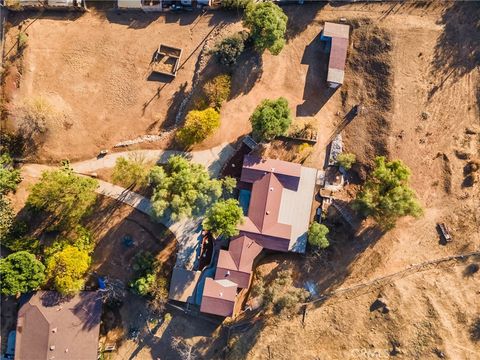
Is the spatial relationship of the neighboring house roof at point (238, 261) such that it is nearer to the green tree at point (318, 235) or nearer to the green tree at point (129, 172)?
the green tree at point (318, 235)

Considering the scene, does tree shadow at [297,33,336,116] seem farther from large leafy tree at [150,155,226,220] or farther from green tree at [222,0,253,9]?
large leafy tree at [150,155,226,220]

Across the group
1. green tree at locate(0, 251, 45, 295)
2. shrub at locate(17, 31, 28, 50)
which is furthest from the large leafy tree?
shrub at locate(17, 31, 28, 50)

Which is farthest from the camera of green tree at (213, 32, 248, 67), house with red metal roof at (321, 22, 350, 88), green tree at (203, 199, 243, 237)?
house with red metal roof at (321, 22, 350, 88)

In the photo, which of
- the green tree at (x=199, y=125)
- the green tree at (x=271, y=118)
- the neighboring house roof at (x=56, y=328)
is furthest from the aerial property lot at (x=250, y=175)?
the neighboring house roof at (x=56, y=328)

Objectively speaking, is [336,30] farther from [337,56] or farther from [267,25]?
[267,25]

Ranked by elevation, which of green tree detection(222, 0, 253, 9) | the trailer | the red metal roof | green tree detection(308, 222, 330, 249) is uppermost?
green tree detection(222, 0, 253, 9)

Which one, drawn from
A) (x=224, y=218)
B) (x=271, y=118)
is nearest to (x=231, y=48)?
(x=271, y=118)

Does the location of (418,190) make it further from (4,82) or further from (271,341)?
(4,82)
